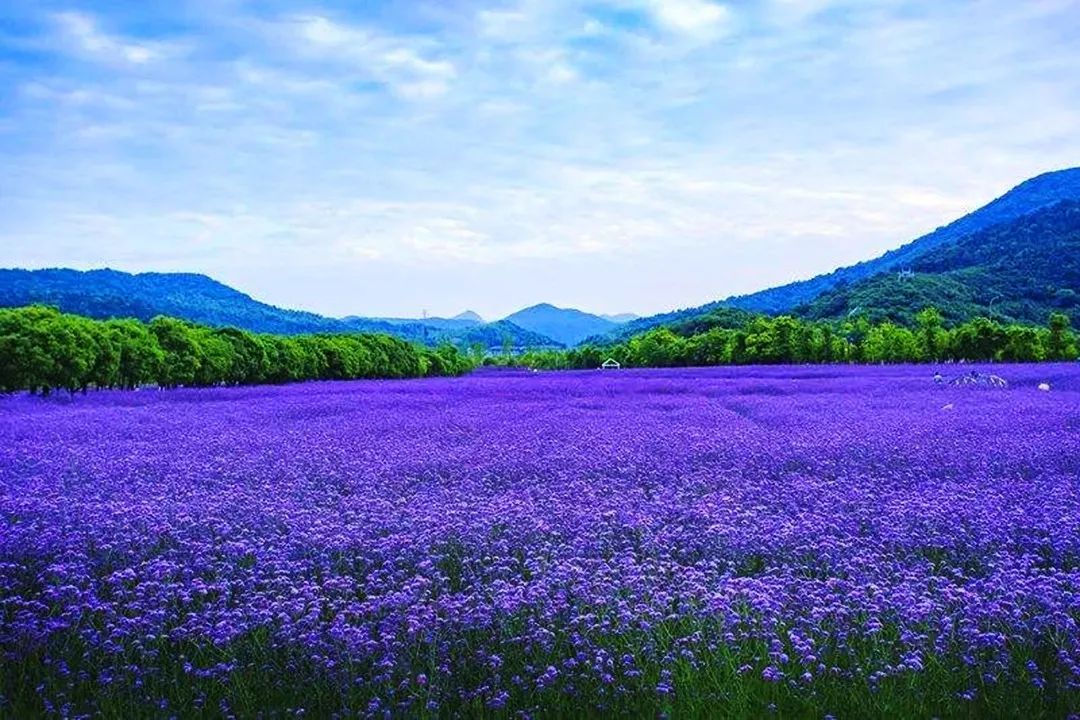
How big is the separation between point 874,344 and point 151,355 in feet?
177

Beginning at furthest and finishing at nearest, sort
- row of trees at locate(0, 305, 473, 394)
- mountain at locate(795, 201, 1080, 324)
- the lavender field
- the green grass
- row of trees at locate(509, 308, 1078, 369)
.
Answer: mountain at locate(795, 201, 1080, 324) < row of trees at locate(509, 308, 1078, 369) < row of trees at locate(0, 305, 473, 394) < the lavender field < the green grass

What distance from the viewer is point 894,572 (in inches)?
242

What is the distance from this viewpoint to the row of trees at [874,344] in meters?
66.8

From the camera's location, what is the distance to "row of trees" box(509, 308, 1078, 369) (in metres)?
66.8

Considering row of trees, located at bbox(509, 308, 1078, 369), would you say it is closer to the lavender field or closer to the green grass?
the lavender field

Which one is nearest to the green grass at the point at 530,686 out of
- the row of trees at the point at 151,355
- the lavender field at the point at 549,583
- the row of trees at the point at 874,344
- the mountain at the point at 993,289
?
the lavender field at the point at 549,583

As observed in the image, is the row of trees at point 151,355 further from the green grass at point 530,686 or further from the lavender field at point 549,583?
the green grass at point 530,686

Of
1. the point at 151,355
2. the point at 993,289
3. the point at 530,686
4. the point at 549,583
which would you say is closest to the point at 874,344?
the point at 151,355

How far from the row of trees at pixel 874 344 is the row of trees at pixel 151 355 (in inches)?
1207

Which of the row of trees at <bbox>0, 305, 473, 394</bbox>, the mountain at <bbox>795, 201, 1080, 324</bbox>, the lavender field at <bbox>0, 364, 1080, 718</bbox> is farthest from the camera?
the mountain at <bbox>795, 201, 1080, 324</bbox>

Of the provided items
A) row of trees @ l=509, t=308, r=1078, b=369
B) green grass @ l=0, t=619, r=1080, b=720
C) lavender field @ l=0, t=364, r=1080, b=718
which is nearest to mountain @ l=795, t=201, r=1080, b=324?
row of trees @ l=509, t=308, r=1078, b=369

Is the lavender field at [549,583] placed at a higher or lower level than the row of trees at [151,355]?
lower

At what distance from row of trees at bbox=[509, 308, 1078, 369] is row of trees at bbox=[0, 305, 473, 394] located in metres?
30.7

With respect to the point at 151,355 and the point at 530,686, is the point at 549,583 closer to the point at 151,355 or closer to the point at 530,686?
the point at 530,686
